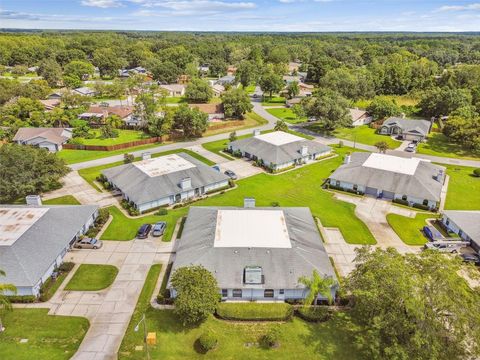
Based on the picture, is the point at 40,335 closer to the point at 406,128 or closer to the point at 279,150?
the point at 279,150

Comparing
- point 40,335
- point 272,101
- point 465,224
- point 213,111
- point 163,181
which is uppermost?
point 213,111

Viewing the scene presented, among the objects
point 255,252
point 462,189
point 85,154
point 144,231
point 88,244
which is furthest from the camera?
point 85,154

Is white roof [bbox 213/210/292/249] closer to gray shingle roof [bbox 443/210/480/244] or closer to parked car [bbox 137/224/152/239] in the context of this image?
parked car [bbox 137/224/152/239]

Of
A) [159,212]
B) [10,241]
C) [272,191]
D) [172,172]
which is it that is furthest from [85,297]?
[272,191]

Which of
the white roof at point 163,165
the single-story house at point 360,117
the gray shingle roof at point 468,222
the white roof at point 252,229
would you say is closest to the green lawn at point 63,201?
the white roof at point 163,165

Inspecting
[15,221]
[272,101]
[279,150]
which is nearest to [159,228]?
[15,221]

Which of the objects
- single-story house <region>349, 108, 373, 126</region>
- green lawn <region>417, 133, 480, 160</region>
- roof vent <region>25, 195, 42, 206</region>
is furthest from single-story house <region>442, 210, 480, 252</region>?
roof vent <region>25, 195, 42, 206</region>
